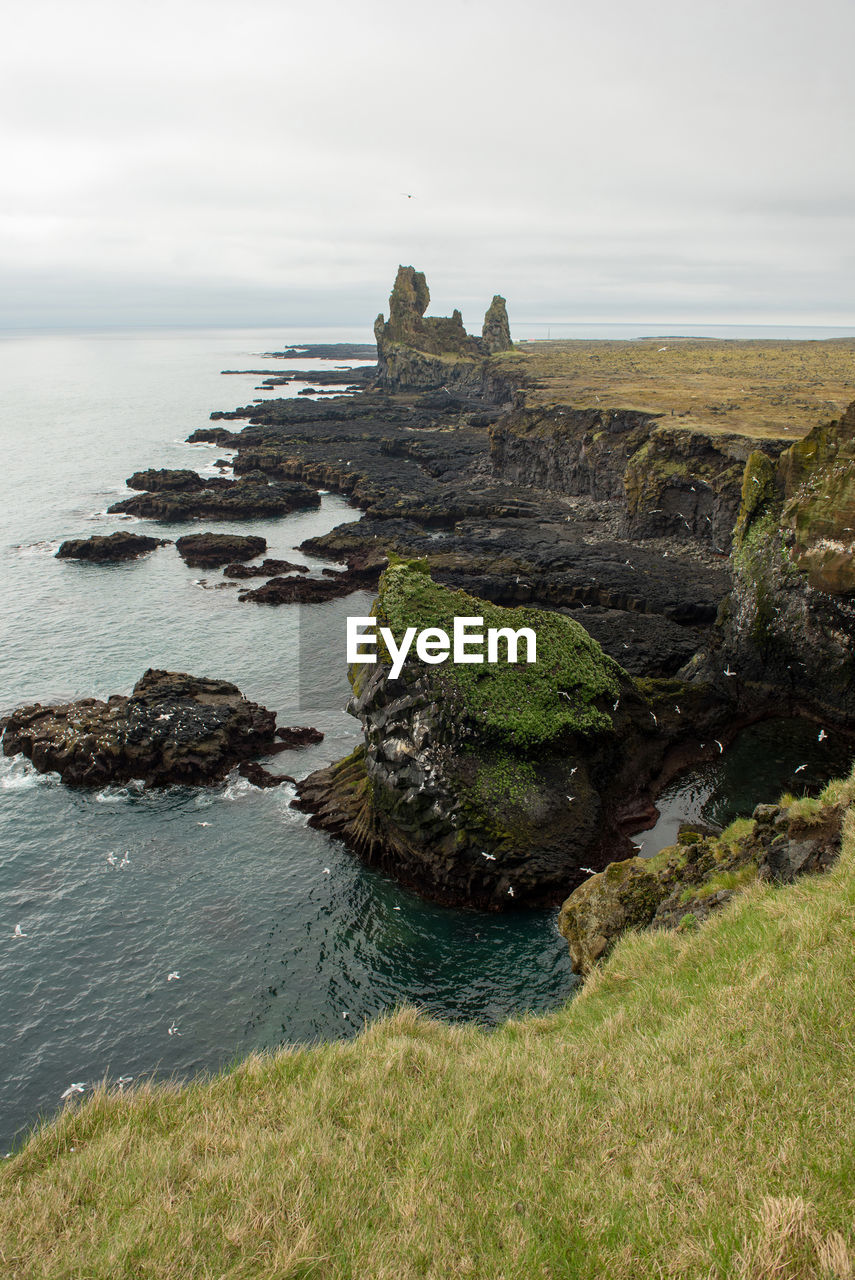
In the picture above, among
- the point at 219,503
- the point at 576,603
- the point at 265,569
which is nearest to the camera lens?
the point at 576,603

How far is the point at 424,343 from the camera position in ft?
→ 593

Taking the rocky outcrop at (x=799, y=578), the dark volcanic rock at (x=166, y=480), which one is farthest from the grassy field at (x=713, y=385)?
the dark volcanic rock at (x=166, y=480)

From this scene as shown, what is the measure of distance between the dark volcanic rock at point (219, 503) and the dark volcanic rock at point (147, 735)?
153ft

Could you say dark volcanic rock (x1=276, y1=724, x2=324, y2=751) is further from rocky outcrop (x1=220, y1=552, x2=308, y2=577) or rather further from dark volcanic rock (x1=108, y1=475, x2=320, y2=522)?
dark volcanic rock (x1=108, y1=475, x2=320, y2=522)

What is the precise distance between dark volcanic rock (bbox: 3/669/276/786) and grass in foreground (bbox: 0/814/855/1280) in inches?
860

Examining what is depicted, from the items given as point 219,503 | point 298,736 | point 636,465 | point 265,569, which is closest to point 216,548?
point 265,569

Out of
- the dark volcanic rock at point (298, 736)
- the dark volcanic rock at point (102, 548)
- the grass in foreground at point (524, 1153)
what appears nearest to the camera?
the grass in foreground at point (524, 1153)

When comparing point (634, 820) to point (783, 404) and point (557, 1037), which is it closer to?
point (557, 1037)

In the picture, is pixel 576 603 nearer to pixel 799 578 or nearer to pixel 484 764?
pixel 799 578

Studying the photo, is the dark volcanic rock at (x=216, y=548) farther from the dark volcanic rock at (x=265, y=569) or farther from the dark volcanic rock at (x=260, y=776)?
the dark volcanic rock at (x=260, y=776)

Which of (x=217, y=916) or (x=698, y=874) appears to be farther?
(x=217, y=916)

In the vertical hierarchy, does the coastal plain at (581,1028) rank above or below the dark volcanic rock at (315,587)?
above

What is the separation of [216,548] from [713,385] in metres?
71.7

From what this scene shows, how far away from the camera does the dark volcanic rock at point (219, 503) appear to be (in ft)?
270
